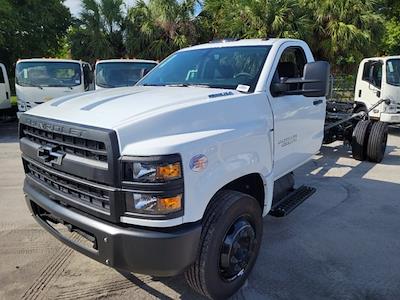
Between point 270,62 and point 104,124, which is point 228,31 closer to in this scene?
point 270,62

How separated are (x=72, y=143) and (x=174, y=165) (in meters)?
0.78

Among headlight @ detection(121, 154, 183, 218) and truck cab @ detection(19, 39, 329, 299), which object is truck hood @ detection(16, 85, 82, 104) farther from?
headlight @ detection(121, 154, 183, 218)

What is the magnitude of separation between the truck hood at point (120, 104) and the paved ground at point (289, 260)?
1.42m

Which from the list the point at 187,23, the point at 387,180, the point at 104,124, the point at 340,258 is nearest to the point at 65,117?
the point at 104,124

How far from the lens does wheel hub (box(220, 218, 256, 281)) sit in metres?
3.08

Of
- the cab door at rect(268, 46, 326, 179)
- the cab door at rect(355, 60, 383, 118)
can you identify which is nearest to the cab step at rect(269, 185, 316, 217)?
the cab door at rect(268, 46, 326, 179)

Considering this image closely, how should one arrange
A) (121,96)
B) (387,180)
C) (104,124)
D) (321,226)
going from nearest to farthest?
(104,124) → (121,96) → (321,226) → (387,180)

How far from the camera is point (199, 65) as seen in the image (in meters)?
4.25

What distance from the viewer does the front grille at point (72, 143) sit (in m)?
2.66

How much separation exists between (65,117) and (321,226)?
3.18 metres

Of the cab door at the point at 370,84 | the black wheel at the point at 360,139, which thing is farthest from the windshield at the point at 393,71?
the black wheel at the point at 360,139

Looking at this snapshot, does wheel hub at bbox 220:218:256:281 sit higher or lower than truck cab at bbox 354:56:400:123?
lower

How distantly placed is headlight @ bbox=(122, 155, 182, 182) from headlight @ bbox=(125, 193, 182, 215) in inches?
4.2

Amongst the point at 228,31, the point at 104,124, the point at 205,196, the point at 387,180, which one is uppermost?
the point at 228,31
